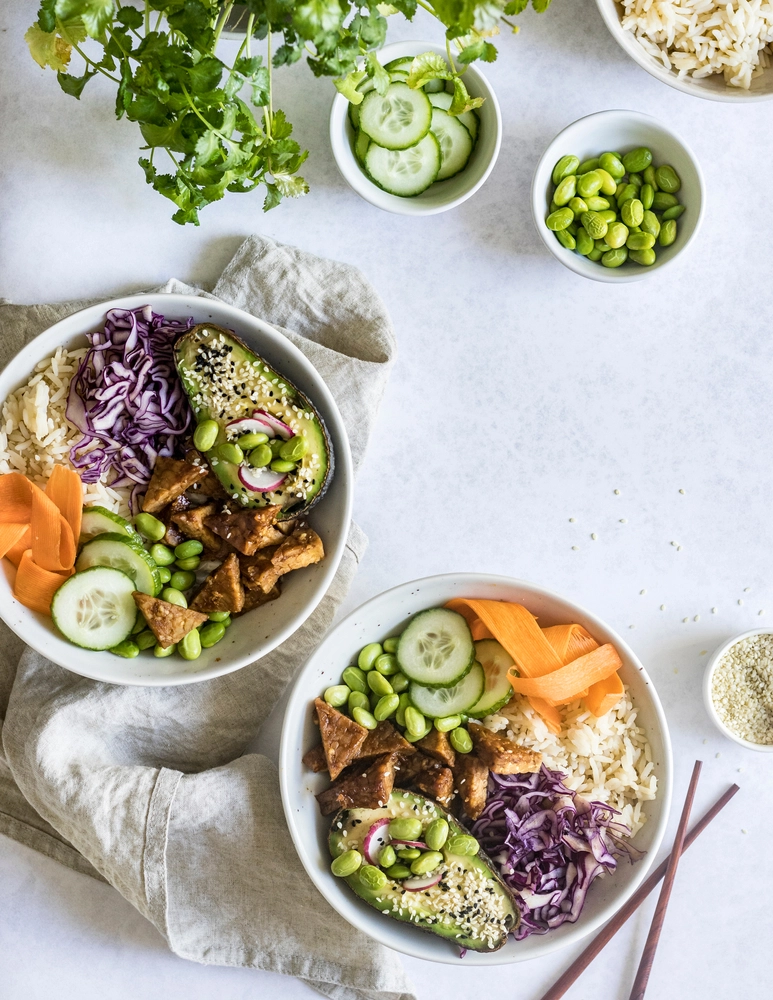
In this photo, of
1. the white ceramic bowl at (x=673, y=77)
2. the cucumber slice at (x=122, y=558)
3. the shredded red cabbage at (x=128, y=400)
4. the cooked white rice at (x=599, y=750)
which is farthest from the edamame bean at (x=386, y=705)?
the white ceramic bowl at (x=673, y=77)

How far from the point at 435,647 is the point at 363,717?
31cm

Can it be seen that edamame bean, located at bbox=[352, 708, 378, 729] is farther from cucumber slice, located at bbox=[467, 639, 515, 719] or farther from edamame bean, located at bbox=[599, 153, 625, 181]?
edamame bean, located at bbox=[599, 153, 625, 181]

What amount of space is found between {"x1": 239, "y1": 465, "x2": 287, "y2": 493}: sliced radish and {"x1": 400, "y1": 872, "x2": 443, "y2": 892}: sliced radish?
4.02ft

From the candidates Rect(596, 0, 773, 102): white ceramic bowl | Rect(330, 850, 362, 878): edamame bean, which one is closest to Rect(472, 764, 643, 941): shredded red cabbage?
Rect(330, 850, 362, 878): edamame bean

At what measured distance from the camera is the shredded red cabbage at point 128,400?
2.65 meters

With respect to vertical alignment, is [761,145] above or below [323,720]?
above

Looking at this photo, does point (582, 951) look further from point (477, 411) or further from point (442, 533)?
point (477, 411)

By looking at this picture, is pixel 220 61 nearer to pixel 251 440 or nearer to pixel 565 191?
pixel 251 440

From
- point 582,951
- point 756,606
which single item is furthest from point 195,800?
point 756,606

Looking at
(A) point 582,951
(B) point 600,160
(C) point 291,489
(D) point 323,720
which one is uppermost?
(B) point 600,160

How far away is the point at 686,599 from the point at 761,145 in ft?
5.20

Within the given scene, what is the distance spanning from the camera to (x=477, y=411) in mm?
3137

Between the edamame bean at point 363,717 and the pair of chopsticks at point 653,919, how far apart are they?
112cm

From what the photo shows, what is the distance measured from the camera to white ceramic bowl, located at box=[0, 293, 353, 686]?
2.62m
